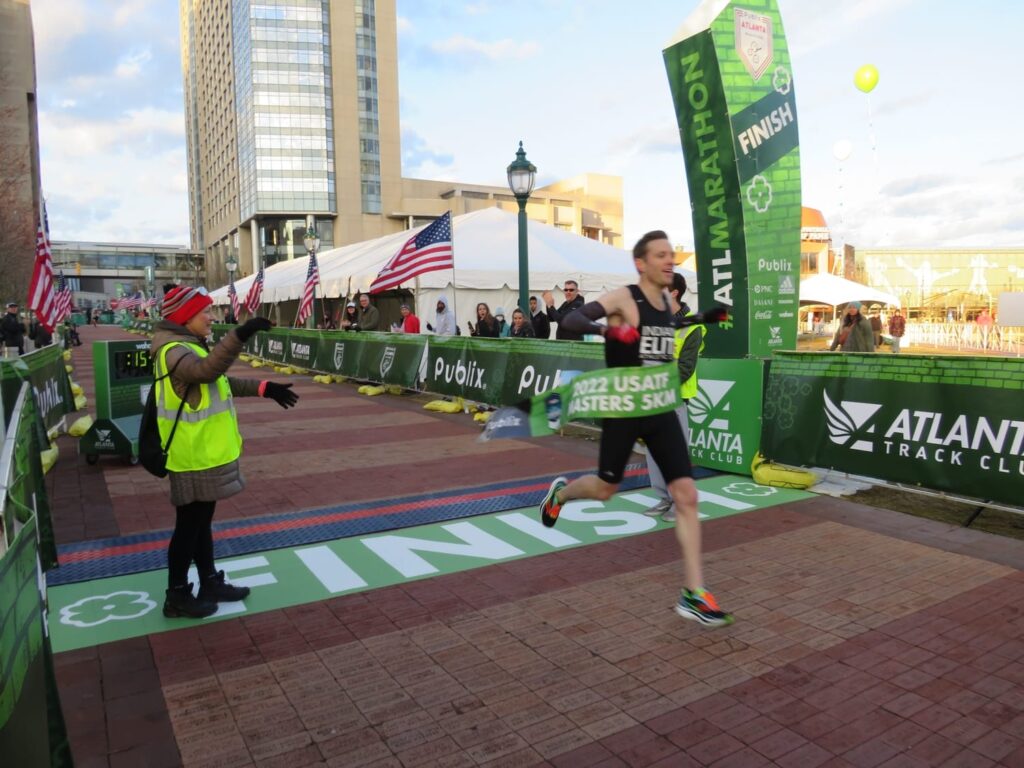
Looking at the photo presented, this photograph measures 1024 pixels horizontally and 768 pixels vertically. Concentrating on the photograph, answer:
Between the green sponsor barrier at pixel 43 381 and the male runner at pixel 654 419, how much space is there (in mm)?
5362

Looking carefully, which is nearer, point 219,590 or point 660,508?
point 219,590

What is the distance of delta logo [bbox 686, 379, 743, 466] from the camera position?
7.79 meters

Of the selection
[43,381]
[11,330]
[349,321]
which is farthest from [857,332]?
[11,330]

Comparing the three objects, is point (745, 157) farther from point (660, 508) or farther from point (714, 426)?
point (660, 508)

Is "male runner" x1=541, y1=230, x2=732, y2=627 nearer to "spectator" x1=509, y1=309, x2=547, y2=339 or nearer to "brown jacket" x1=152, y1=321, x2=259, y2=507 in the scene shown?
"brown jacket" x1=152, y1=321, x2=259, y2=507

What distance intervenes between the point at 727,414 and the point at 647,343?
3.88 meters

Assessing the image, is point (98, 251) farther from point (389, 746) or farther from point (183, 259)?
point (389, 746)

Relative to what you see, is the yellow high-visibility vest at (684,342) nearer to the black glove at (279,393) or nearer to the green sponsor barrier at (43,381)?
the black glove at (279,393)

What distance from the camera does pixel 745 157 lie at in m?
9.12

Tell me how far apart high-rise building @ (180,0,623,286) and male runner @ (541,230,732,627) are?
3248 inches

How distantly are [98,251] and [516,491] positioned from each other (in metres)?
138

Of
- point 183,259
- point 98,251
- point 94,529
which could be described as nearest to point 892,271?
point 94,529

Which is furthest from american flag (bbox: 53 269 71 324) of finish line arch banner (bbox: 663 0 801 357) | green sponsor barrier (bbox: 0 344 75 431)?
finish line arch banner (bbox: 663 0 801 357)

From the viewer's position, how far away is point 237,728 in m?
3.20
